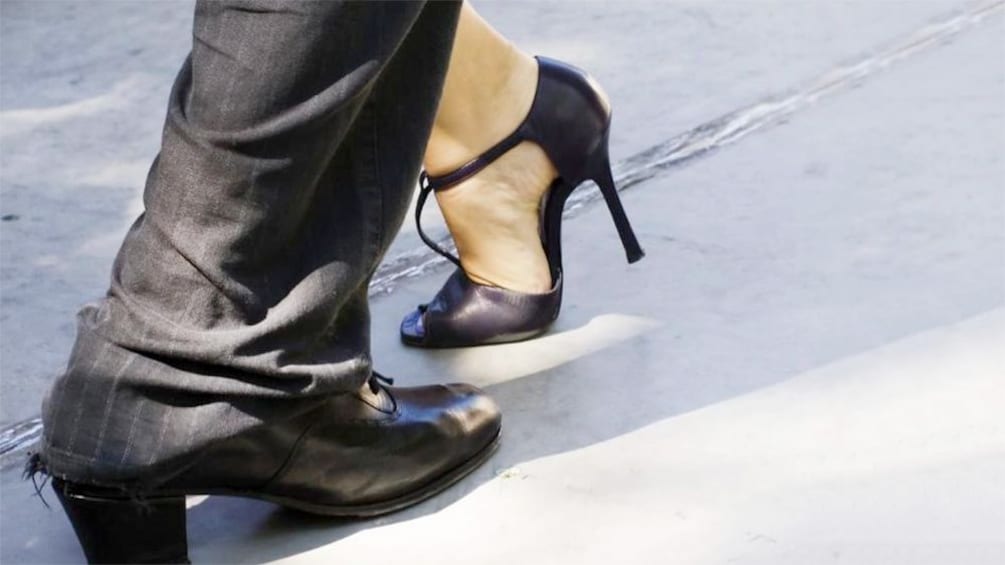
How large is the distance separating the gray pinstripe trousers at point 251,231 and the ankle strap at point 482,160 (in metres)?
0.36

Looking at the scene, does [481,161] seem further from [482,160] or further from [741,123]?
[741,123]

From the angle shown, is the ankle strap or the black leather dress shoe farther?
the ankle strap

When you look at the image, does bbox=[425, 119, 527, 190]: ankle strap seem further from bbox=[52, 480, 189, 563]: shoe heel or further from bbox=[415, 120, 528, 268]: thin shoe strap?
bbox=[52, 480, 189, 563]: shoe heel

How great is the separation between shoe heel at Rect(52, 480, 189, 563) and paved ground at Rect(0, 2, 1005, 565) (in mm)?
79

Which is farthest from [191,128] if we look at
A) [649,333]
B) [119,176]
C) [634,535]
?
[119,176]

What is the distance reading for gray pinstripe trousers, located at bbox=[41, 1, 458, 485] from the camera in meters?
1.22

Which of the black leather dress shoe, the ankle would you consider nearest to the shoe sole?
the black leather dress shoe

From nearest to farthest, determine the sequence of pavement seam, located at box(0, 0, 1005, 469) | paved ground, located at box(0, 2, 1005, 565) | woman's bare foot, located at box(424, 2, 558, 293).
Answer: paved ground, located at box(0, 2, 1005, 565) < woman's bare foot, located at box(424, 2, 558, 293) < pavement seam, located at box(0, 0, 1005, 469)

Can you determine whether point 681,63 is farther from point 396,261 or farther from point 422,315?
point 422,315

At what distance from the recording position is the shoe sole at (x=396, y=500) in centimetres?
138

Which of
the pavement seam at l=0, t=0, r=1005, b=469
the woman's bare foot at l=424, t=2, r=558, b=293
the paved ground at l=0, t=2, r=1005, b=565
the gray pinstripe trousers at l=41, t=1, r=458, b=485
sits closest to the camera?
the gray pinstripe trousers at l=41, t=1, r=458, b=485

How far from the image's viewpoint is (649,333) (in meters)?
1.72

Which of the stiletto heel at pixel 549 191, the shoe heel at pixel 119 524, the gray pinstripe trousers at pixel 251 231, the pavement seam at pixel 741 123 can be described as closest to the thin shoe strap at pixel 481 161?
the stiletto heel at pixel 549 191

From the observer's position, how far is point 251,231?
1.26 m
